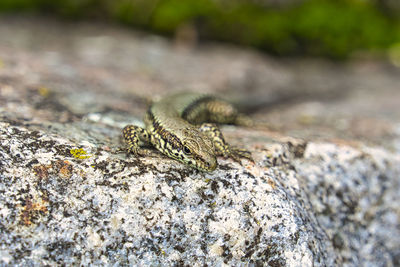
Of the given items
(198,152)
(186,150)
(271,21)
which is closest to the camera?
(198,152)

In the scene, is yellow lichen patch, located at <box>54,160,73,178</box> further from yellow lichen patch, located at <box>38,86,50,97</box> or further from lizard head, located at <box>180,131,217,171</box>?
yellow lichen patch, located at <box>38,86,50,97</box>

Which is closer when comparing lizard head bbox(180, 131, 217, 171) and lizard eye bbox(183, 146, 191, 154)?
lizard head bbox(180, 131, 217, 171)

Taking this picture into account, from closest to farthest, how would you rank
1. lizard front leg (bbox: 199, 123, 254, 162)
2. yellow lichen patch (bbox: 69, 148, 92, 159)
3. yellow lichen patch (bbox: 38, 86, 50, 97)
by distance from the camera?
yellow lichen patch (bbox: 69, 148, 92, 159)
lizard front leg (bbox: 199, 123, 254, 162)
yellow lichen patch (bbox: 38, 86, 50, 97)

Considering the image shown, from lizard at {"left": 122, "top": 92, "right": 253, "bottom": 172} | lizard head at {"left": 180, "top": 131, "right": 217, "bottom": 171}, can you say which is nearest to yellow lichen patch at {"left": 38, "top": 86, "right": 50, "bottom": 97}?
lizard at {"left": 122, "top": 92, "right": 253, "bottom": 172}

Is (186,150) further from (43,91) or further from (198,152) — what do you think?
(43,91)

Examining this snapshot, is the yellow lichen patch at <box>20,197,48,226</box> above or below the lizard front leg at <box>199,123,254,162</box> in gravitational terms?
below

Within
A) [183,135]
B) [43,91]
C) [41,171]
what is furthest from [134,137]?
[43,91]

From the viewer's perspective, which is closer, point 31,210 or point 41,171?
point 31,210
